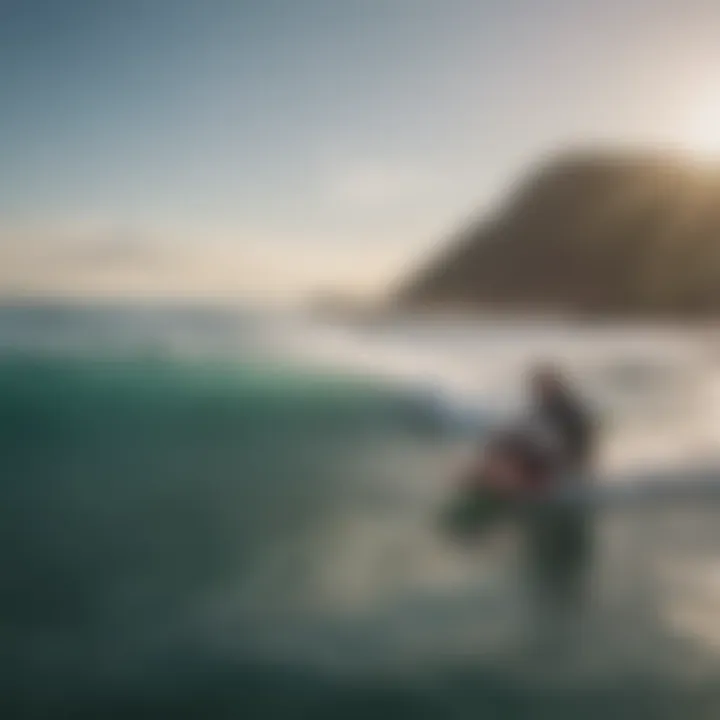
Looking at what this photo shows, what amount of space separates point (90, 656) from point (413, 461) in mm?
896

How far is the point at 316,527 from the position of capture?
1.87 metres

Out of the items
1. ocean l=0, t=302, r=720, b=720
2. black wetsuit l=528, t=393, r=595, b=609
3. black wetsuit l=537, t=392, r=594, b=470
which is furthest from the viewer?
black wetsuit l=537, t=392, r=594, b=470

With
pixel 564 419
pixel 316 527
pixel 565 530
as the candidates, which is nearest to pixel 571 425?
pixel 564 419

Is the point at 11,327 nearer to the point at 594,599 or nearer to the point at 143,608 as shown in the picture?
the point at 143,608

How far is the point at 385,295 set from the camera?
6.56ft

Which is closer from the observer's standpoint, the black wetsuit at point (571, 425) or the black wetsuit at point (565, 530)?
the black wetsuit at point (565, 530)

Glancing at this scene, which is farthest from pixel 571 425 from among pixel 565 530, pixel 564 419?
pixel 565 530

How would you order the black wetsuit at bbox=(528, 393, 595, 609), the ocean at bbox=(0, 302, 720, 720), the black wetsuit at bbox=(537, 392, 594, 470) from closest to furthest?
1. the ocean at bbox=(0, 302, 720, 720)
2. the black wetsuit at bbox=(528, 393, 595, 609)
3. the black wetsuit at bbox=(537, 392, 594, 470)

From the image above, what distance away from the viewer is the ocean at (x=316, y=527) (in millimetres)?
1595

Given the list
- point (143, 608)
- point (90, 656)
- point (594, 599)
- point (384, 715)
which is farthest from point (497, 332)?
point (90, 656)

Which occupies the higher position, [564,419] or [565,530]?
[564,419]

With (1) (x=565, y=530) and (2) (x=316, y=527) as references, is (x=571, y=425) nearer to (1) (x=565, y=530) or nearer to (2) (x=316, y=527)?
(1) (x=565, y=530)

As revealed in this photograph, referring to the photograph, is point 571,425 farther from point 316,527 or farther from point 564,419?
point 316,527

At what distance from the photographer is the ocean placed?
1595 mm
